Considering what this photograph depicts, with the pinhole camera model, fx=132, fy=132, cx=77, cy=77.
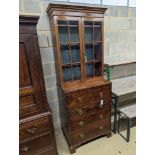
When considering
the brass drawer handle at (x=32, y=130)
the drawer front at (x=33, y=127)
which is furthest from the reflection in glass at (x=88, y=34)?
the brass drawer handle at (x=32, y=130)

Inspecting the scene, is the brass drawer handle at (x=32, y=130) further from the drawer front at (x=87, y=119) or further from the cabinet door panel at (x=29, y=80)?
the drawer front at (x=87, y=119)

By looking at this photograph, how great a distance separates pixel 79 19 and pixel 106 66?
941mm

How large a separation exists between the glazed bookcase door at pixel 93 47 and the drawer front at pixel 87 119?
50 cm

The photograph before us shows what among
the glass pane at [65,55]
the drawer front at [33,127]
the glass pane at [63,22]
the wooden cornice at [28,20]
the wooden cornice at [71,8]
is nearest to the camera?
the wooden cornice at [28,20]

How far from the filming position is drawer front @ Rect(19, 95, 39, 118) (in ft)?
4.32

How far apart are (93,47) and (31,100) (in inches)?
41.1

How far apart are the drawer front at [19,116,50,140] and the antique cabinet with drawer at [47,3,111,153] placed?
331 mm

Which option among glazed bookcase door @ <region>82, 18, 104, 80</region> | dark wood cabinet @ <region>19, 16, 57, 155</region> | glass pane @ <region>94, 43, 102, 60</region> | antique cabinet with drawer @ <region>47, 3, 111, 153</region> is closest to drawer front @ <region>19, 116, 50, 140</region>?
dark wood cabinet @ <region>19, 16, 57, 155</region>

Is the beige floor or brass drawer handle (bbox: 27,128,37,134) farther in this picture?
the beige floor

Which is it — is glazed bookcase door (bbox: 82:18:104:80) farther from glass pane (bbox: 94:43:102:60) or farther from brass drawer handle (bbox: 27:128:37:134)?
brass drawer handle (bbox: 27:128:37:134)

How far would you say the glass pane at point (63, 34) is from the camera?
1592mm

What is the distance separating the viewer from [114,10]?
2193mm
